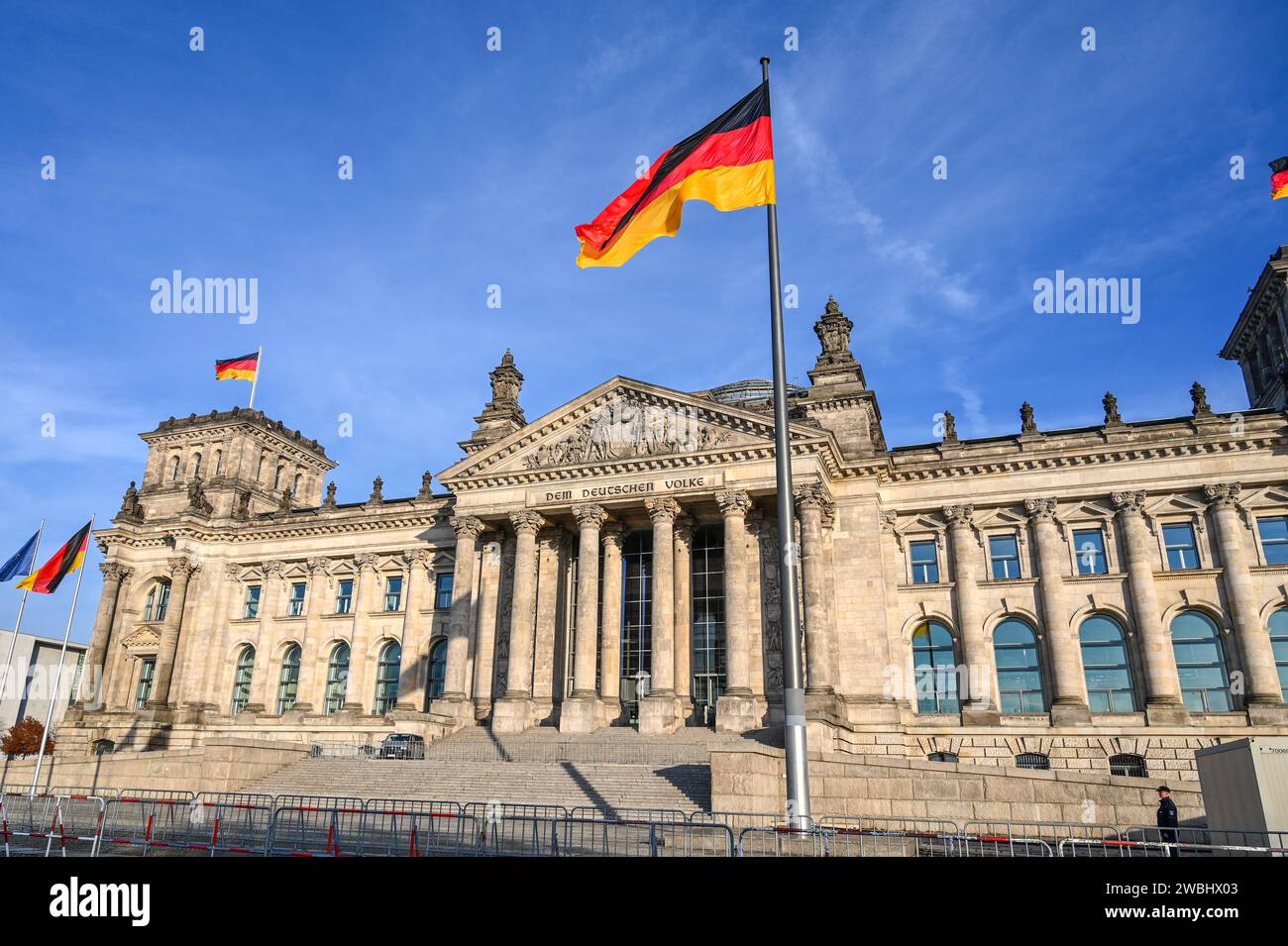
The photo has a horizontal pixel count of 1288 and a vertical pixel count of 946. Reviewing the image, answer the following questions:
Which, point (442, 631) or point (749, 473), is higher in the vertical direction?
point (749, 473)

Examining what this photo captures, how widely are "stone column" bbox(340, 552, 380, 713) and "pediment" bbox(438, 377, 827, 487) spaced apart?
1056 centimetres

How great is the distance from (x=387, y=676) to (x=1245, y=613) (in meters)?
40.9

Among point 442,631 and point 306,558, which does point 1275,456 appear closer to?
point 442,631

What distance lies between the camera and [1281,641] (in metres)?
35.6

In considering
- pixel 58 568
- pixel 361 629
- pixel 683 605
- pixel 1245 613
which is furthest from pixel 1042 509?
pixel 58 568

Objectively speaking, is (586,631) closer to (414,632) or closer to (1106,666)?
(414,632)

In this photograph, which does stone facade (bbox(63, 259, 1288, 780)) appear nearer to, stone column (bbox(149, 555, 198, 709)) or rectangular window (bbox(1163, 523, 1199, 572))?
rectangular window (bbox(1163, 523, 1199, 572))

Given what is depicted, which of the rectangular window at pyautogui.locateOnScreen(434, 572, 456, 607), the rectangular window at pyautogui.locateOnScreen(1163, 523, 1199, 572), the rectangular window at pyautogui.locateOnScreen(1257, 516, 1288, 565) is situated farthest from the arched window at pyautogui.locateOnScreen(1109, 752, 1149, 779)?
the rectangular window at pyautogui.locateOnScreen(434, 572, 456, 607)

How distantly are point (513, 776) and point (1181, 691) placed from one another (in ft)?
Answer: 87.5

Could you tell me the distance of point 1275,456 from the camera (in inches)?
1464

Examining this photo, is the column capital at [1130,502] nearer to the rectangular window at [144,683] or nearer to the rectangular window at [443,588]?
the rectangular window at [443,588]

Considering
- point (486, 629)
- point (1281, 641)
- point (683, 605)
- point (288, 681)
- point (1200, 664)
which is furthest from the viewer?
point (288, 681)
